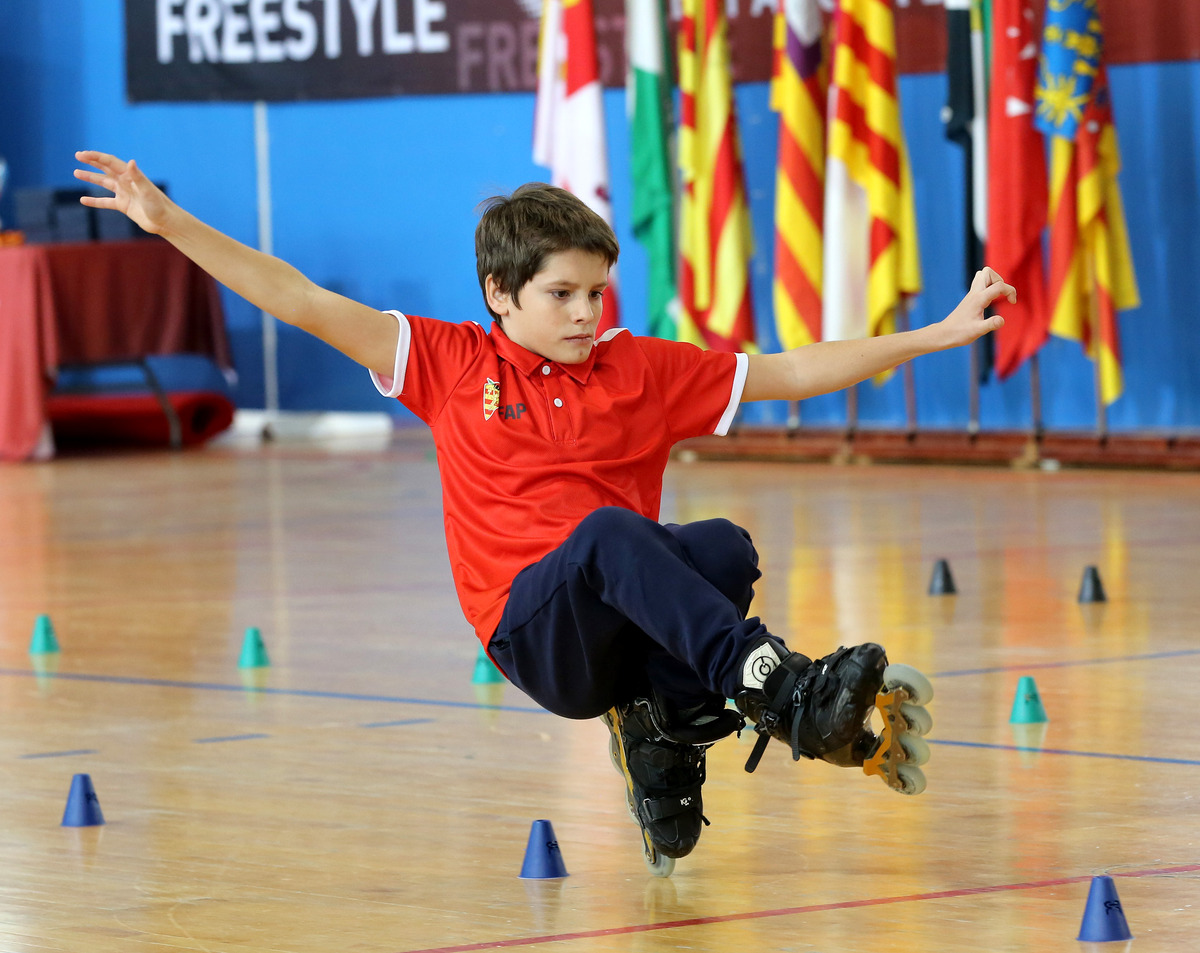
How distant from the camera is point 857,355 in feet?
8.70

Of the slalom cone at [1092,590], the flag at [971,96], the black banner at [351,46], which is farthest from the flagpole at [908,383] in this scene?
the slalom cone at [1092,590]

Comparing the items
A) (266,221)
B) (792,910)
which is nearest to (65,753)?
(792,910)

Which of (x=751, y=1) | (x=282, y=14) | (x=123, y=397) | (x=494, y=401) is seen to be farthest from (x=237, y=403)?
(x=494, y=401)

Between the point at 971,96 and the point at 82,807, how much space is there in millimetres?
5844

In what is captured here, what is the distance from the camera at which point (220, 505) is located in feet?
24.1

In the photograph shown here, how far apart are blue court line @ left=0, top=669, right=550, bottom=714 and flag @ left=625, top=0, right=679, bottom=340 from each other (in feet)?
15.9

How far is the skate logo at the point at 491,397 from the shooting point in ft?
8.30

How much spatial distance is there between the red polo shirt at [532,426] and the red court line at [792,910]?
45 centimetres

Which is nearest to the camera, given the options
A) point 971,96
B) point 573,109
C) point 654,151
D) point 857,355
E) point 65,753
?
point 857,355

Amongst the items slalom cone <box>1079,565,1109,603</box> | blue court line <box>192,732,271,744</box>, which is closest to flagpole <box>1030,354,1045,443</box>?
slalom cone <box>1079,565,1109,603</box>

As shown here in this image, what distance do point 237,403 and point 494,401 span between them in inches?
354

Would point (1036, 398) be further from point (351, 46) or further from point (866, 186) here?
point (351, 46)

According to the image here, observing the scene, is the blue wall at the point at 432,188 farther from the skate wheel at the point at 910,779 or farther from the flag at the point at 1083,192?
the skate wheel at the point at 910,779

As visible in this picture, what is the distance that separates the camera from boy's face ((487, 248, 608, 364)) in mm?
2529
